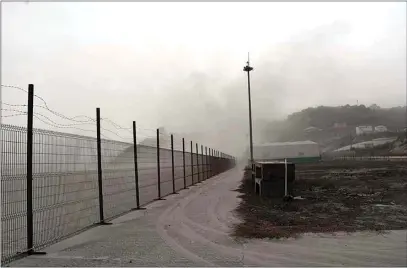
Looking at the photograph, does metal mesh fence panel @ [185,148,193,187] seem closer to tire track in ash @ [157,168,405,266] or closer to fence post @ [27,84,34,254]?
tire track in ash @ [157,168,405,266]

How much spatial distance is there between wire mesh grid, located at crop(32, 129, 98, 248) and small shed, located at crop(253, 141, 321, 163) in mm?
89605

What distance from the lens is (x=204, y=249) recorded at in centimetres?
692

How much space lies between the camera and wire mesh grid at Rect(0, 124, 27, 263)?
576cm

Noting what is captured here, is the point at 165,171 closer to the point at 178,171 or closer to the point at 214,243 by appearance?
the point at 178,171

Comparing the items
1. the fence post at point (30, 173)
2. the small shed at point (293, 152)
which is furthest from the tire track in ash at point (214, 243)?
the small shed at point (293, 152)

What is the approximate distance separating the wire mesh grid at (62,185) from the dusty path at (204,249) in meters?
0.33

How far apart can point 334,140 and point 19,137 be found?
567 ft

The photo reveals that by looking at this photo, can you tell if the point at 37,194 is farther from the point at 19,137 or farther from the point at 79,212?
the point at 79,212

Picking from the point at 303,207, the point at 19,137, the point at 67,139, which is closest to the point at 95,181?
the point at 67,139

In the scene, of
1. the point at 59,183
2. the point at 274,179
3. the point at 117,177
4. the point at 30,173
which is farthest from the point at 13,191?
the point at 274,179

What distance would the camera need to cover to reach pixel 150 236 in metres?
8.06

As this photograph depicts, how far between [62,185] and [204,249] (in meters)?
2.74

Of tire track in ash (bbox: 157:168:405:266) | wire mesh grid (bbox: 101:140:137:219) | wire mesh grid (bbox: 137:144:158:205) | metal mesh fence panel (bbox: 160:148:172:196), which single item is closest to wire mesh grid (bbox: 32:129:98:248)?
wire mesh grid (bbox: 101:140:137:219)

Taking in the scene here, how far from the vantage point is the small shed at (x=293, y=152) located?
97.8 meters
